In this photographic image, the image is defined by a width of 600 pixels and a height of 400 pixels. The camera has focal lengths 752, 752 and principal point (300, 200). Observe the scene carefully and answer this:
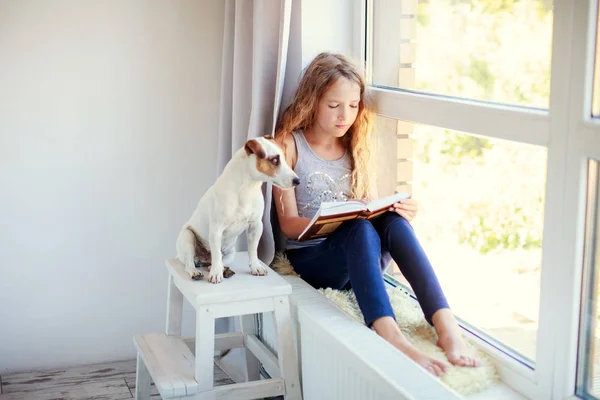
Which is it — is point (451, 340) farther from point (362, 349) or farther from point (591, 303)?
point (591, 303)

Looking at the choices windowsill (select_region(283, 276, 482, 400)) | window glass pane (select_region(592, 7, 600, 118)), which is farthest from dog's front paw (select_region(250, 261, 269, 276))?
window glass pane (select_region(592, 7, 600, 118))

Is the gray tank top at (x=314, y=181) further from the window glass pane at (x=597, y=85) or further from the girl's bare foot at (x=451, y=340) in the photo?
the window glass pane at (x=597, y=85)

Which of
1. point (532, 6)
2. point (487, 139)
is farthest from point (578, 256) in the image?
point (532, 6)

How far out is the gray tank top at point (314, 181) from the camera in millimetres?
2158

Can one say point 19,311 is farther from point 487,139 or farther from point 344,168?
point 487,139

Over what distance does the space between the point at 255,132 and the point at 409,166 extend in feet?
1.49

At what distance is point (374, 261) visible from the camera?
1811 millimetres

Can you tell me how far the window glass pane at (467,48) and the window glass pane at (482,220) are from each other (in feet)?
0.38

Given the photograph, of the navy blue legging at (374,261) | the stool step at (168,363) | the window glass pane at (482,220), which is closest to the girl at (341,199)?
the navy blue legging at (374,261)

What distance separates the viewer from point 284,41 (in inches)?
82.7

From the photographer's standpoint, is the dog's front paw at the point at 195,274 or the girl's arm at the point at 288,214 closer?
the dog's front paw at the point at 195,274

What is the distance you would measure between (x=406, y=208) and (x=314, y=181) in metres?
0.34

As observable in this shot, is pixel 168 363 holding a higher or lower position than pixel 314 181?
lower

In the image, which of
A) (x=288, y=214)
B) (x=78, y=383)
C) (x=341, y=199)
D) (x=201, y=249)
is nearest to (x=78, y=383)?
(x=78, y=383)
